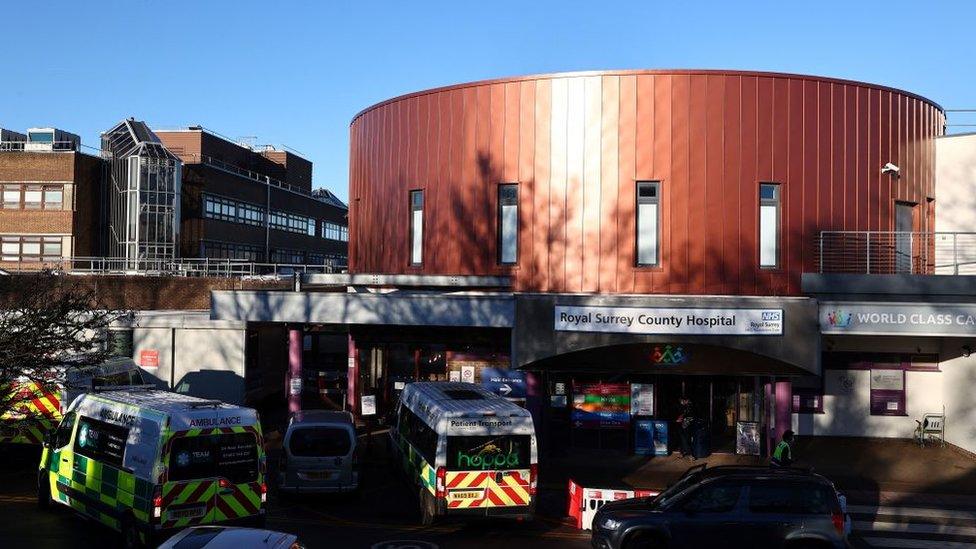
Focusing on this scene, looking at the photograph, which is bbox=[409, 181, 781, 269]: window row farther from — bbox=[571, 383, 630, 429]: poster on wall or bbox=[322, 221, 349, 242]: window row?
bbox=[322, 221, 349, 242]: window row

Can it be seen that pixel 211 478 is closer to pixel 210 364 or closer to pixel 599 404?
pixel 599 404

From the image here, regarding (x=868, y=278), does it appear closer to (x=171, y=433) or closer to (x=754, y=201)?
(x=754, y=201)

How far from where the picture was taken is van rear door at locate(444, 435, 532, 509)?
1503 cm

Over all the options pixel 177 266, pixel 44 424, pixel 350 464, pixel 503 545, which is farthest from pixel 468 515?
pixel 177 266

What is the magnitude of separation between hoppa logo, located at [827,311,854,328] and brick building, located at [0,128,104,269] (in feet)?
133

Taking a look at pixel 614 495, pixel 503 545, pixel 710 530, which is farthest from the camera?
pixel 614 495

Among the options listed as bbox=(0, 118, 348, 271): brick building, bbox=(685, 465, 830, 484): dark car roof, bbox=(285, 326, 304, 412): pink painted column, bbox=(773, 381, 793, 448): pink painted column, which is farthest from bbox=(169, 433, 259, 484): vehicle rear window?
bbox=(0, 118, 348, 271): brick building

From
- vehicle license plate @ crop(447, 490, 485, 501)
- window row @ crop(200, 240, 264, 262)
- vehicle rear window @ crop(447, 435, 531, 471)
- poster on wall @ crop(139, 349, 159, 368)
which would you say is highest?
window row @ crop(200, 240, 264, 262)

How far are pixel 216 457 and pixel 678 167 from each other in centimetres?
1374

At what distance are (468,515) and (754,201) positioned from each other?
11.8 meters

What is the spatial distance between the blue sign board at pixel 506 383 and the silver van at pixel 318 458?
8427mm

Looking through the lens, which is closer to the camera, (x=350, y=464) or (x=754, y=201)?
(x=350, y=464)

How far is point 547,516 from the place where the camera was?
16.8m

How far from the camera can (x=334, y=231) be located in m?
76.6
